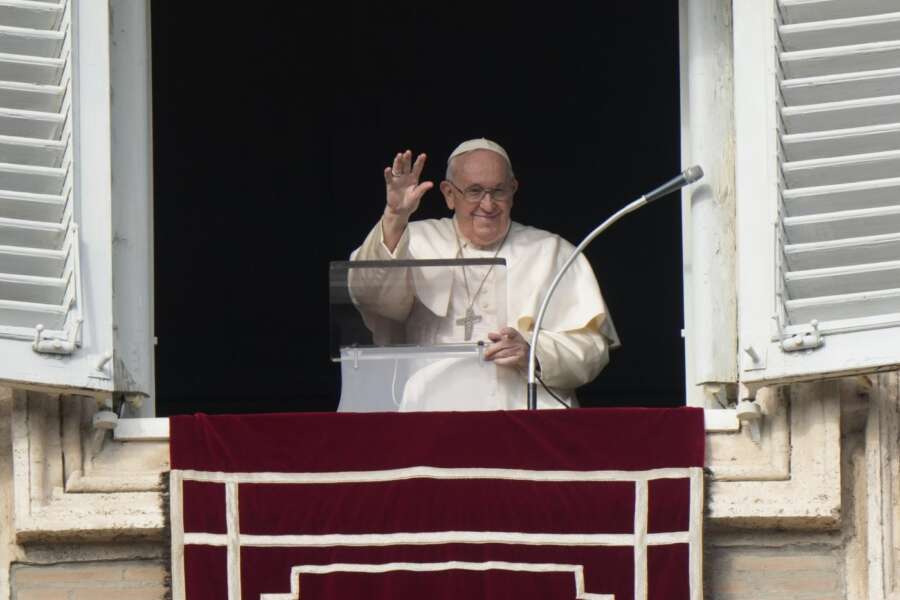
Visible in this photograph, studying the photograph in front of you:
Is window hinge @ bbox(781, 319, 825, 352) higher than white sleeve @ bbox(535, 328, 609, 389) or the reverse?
higher

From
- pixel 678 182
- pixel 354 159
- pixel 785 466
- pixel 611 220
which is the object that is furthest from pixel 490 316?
pixel 354 159

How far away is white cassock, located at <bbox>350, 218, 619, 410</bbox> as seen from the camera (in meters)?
7.94

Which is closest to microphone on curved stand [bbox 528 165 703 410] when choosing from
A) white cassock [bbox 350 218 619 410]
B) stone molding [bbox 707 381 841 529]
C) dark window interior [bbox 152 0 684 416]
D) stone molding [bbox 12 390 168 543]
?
white cassock [bbox 350 218 619 410]

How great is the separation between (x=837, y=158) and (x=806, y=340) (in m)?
0.47

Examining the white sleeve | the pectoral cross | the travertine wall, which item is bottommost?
the travertine wall

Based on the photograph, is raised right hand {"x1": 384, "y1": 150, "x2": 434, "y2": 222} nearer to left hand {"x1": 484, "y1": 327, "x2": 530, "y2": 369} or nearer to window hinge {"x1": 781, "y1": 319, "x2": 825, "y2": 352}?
left hand {"x1": 484, "y1": 327, "x2": 530, "y2": 369}

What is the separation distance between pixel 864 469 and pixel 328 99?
3.80 metres

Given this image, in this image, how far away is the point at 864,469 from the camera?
7559 mm

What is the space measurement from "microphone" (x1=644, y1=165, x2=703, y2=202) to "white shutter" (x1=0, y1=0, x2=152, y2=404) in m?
1.27

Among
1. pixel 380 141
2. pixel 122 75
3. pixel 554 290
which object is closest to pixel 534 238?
pixel 554 290

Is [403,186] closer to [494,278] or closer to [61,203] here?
[494,278]

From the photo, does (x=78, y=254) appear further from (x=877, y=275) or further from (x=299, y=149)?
(x=299, y=149)

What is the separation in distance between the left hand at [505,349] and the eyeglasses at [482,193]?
30.7 inches

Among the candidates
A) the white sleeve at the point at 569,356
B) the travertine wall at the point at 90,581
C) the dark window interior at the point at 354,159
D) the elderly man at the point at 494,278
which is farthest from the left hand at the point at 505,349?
the dark window interior at the point at 354,159
